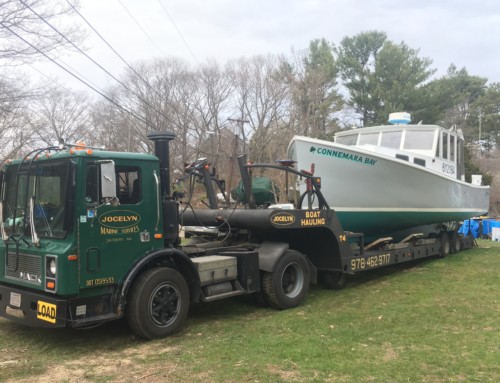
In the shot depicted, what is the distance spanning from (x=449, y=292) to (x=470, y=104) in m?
42.7

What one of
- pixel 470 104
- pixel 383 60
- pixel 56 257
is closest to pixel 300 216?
pixel 56 257

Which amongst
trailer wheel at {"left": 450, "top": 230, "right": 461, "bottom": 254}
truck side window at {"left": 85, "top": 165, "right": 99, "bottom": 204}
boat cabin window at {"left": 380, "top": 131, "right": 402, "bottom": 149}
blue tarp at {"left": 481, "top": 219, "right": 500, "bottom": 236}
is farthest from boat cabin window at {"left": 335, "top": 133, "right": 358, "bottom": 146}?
blue tarp at {"left": 481, "top": 219, "right": 500, "bottom": 236}

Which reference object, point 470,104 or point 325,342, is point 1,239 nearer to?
point 325,342

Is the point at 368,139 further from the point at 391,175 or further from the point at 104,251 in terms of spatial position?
the point at 104,251

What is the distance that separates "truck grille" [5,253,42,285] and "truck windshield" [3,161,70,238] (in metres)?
0.27

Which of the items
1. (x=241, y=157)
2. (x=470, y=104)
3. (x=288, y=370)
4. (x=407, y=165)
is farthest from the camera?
(x=470, y=104)

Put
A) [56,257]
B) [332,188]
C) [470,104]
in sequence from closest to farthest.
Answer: [56,257]
[332,188]
[470,104]

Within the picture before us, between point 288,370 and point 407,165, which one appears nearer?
point 288,370

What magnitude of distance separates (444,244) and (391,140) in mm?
2983

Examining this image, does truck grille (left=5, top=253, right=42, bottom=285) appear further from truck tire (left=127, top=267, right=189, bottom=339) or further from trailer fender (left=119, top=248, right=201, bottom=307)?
truck tire (left=127, top=267, right=189, bottom=339)

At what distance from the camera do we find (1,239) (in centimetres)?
549

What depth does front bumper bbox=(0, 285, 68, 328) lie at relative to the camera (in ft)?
15.5

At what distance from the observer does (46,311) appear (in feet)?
15.9

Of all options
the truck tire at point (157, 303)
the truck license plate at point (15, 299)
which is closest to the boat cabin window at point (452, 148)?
the truck tire at point (157, 303)
